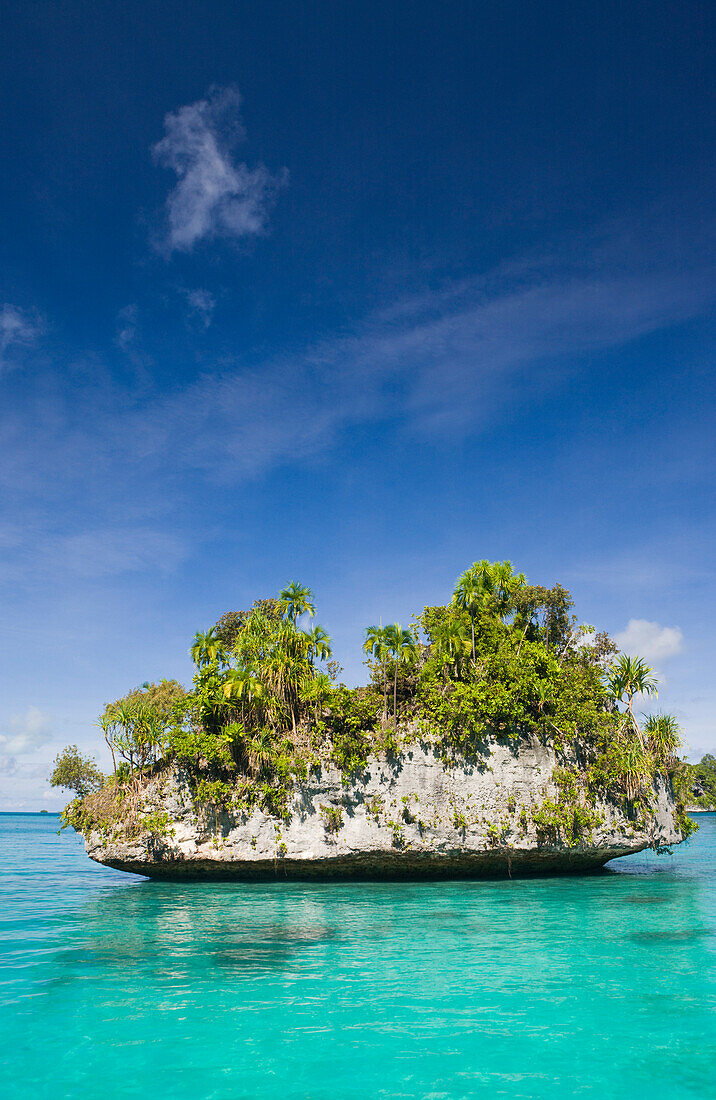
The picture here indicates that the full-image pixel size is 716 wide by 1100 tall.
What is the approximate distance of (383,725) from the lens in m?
27.7

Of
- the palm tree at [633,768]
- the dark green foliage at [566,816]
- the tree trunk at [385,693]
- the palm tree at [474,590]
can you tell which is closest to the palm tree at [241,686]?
the tree trunk at [385,693]

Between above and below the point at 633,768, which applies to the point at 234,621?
above

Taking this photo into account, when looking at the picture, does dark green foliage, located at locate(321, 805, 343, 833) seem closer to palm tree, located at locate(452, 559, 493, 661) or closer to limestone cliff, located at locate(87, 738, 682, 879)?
limestone cliff, located at locate(87, 738, 682, 879)

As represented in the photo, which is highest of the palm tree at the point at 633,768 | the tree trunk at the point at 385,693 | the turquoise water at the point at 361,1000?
the tree trunk at the point at 385,693

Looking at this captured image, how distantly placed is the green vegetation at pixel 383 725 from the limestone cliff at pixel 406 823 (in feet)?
0.64

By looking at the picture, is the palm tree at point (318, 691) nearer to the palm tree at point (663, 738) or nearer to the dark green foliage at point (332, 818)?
the dark green foliage at point (332, 818)

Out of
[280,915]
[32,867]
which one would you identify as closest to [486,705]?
[280,915]

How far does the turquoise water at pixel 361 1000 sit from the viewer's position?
26.7 feet

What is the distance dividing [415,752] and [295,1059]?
18.6m

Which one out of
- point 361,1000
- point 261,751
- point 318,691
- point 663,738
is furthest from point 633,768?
point 361,1000

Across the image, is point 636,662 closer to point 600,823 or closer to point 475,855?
point 600,823

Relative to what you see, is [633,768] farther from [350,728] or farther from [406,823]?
[350,728]

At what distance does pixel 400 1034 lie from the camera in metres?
9.36

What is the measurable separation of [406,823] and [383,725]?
4126 mm
